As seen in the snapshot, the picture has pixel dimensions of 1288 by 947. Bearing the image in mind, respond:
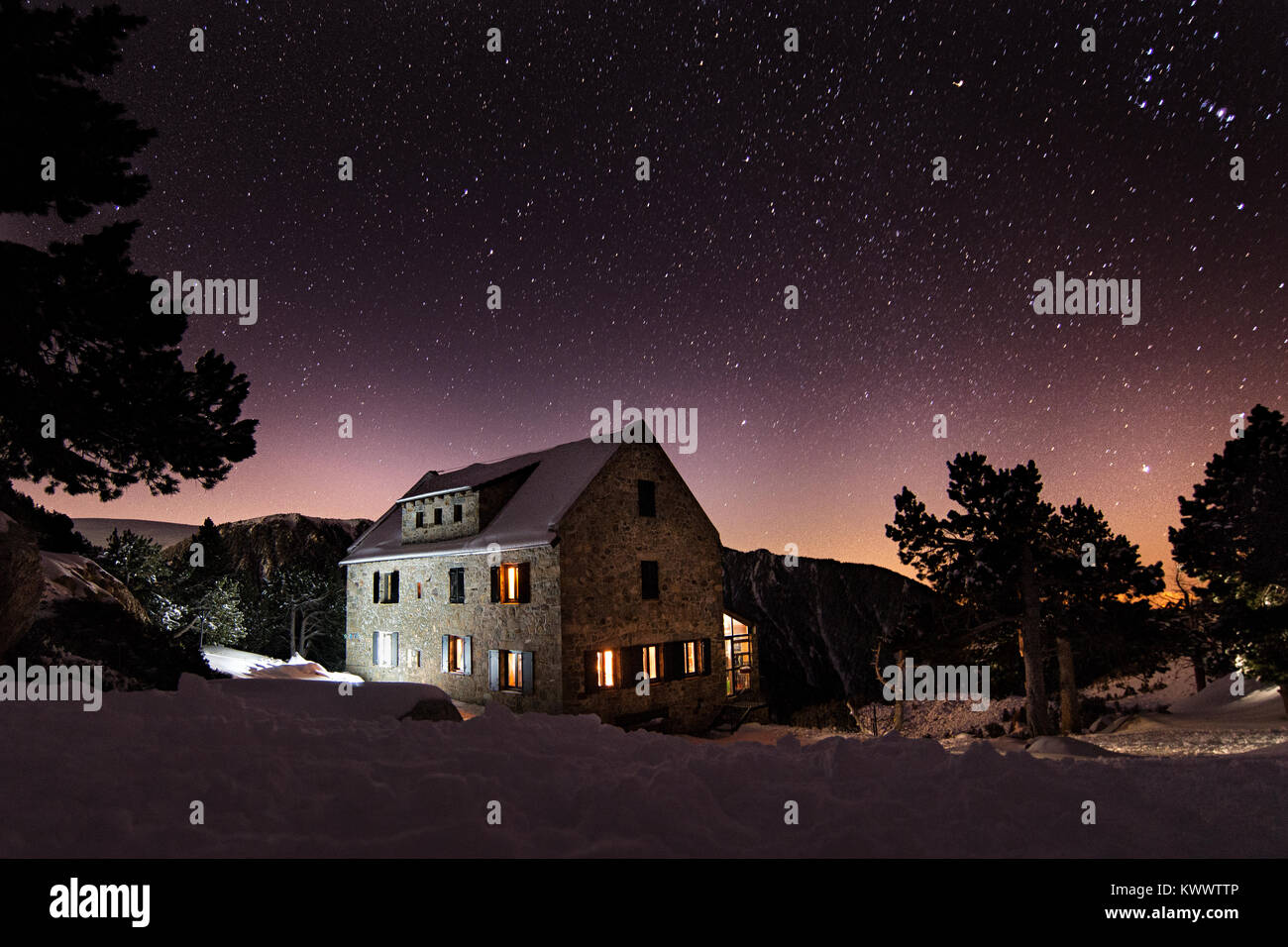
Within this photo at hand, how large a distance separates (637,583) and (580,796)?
1710 centimetres

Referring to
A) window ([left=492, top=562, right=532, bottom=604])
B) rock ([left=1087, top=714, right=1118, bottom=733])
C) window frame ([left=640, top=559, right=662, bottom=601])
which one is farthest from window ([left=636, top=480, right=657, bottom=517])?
rock ([left=1087, top=714, right=1118, bottom=733])

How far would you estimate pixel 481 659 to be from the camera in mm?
22391

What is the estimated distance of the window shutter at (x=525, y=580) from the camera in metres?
21.0

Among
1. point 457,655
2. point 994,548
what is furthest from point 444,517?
point 994,548

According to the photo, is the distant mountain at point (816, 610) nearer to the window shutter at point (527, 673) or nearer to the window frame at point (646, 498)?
the window frame at point (646, 498)

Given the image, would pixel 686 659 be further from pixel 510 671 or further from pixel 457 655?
pixel 457 655

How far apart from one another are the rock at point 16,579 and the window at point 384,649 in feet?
50.9

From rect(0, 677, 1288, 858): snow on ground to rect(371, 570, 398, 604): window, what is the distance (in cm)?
1992

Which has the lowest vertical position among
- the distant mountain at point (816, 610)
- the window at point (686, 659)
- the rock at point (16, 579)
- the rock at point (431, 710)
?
the distant mountain at point (816, 610)

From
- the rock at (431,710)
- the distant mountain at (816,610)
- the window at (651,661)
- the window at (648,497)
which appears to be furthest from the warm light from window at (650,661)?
the distant mountain at (816,610)

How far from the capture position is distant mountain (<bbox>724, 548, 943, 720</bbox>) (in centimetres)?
7888

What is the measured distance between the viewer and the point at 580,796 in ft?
16.7

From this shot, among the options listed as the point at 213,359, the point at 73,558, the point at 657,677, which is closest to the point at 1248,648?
the point at 657,677
